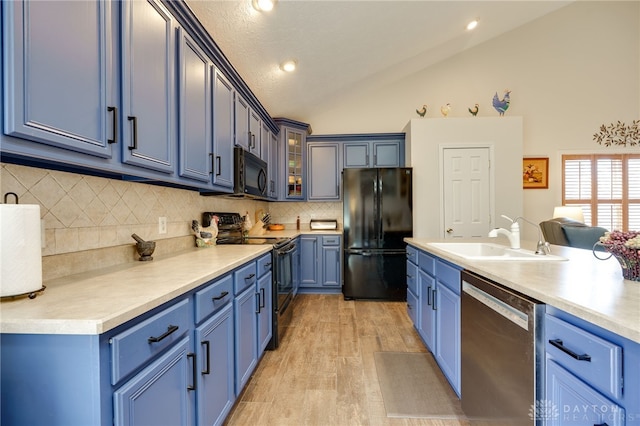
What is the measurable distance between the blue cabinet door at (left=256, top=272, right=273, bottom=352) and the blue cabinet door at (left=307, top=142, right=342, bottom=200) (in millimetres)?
2172

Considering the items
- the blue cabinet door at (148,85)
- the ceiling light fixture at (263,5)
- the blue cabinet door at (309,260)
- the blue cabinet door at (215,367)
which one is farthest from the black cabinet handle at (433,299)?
the ceiling light fixture at (263,5)

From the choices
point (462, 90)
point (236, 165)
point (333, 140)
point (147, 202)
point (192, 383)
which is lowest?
point (192, 383)

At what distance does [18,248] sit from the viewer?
0.77 meters

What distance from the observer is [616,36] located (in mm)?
4387

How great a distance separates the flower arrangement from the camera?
0.96 m

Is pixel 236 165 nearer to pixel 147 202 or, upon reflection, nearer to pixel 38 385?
pixel 147 202

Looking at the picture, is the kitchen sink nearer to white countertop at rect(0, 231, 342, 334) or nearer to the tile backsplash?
white countertop at rect(0, 231, 342, 334)

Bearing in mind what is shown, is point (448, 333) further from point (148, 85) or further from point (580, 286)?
point (148, 85)

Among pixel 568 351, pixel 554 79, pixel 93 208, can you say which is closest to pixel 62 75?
pixel 93 208

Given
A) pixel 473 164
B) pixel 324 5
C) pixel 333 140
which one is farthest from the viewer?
pixel 333 140

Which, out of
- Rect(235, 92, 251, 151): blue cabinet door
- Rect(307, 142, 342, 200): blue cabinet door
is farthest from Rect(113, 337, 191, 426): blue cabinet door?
Rect(307, 142, 342, 200): blue cabinet door

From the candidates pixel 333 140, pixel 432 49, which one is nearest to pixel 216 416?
pixel 333 140

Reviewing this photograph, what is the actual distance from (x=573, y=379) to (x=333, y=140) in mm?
3801

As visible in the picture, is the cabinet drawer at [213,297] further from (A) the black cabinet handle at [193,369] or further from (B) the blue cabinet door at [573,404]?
(B) the blue cabinet door at [573,404]
